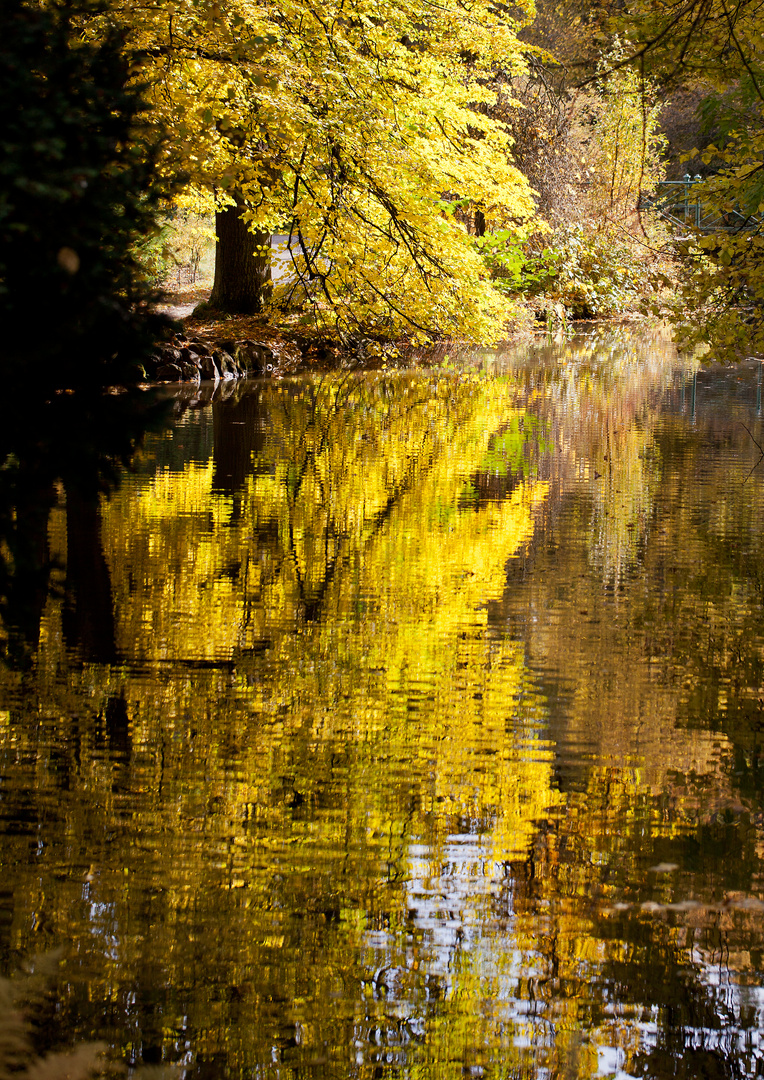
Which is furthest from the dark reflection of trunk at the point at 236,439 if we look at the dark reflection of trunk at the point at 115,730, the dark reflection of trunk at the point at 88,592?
the dark reflection of trunk at the point at 115,730

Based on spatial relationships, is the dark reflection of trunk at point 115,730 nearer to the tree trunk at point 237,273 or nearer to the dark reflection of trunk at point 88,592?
the dark reflection of trunk at point 88,592

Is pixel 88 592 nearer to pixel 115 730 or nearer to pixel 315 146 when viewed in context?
pixel 115 730

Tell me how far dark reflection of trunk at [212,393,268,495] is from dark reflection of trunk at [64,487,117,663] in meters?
1.49

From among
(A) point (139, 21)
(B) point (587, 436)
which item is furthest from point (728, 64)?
(A) point (139, 21)

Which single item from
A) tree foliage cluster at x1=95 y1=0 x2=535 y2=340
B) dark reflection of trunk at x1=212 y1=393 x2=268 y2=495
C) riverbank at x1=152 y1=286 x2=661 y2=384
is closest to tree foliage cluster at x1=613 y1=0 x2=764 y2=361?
tree foliage cluster at x1=95 y1=0 x2=535 y2=340

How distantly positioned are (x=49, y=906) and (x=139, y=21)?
29.6ft

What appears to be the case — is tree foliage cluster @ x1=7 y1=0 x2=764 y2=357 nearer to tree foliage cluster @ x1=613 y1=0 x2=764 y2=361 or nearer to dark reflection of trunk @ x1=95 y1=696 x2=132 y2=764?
tree foliage cluster @ x1=613 y1=0 x2=764 y2=361

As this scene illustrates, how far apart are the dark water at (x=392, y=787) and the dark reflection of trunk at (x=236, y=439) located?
1085mm

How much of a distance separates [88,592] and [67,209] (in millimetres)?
2879

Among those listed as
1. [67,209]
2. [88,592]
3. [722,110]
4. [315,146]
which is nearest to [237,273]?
[315,146]

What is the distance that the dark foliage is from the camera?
10.7 feet

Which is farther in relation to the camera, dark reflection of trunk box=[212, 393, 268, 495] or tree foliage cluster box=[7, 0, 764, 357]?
dark reflection of trunk box=[212, 393, 268, 495]

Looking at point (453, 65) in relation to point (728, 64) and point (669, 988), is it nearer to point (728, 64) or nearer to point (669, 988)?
point (728, 64)

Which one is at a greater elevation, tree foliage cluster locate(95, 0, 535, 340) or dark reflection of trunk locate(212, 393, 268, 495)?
tree foliage cluster locate(95, 0, 535, 340)
